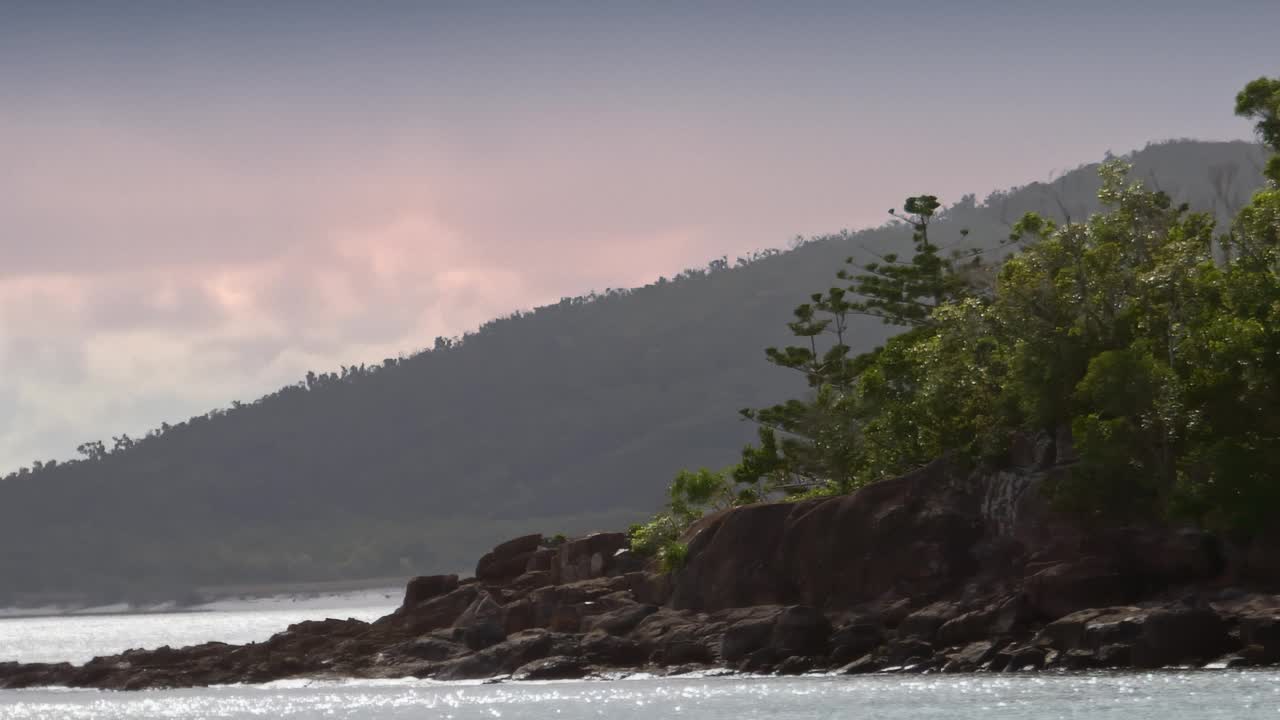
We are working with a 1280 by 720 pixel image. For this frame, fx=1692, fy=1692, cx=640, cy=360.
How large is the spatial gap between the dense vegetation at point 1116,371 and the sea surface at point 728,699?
10793mm

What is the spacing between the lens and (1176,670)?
171 feet

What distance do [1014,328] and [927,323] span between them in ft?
80.4

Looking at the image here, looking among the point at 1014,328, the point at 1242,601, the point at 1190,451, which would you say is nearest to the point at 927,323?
the point at 1014,328

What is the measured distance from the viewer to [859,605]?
66.1 meters

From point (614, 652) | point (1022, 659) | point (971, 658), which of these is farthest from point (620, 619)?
point (1022, 659)

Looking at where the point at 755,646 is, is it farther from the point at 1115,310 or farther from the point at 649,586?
the point at 1115,310

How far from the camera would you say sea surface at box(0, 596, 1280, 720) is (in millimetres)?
45812

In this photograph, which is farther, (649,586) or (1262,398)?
(649,586)

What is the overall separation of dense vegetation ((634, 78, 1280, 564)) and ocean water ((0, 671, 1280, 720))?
10.8 meters

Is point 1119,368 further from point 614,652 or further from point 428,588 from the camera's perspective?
point 428,588

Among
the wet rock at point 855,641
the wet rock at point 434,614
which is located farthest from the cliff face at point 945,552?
the wet rock at point 434,614

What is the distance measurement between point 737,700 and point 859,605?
1204cm

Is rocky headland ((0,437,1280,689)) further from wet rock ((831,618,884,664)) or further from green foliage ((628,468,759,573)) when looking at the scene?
green foliage ((628,468,759,573))

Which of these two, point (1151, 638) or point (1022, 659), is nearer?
point (1151, 638)
